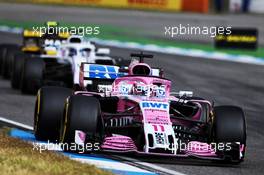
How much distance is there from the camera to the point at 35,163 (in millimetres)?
9641

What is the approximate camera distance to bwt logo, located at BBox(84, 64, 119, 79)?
Answer: 44.9ft

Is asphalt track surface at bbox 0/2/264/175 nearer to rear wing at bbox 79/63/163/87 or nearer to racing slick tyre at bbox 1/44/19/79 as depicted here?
racing slick tyre at bbox 1/44/19/79

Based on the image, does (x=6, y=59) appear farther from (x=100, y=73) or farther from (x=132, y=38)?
(x=132, y=38)

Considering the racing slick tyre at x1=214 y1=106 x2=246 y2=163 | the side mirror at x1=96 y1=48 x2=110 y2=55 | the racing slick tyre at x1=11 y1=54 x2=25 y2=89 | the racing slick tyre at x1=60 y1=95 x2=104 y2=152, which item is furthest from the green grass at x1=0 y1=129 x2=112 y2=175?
the side mirror at x1=96 y1=48 x2=110 y2=55

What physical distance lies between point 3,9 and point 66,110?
35459mm

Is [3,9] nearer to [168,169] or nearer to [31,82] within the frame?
[31,82]

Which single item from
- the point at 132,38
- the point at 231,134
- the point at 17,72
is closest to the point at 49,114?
the point at 231,134

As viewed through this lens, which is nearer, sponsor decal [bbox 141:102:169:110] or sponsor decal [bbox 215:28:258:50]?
sponsor decal [bbox 141:102:169:110]

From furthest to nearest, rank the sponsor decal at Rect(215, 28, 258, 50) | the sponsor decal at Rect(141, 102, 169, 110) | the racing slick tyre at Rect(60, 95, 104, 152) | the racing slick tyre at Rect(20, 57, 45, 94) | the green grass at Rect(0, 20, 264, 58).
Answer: the green grass at Rect(0, 20, 264, 58)
the sponsor decal at Rect(215, 28, 258, 50)
the racing slick tyre at Rect(20, 57, 45, 94)
the sponsor decal at Rect(141, 102, 169, 110)
the racing slick tyre at Rect(60, 95, 104, 152)

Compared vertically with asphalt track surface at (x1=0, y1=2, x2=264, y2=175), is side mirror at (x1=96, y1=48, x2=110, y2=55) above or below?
above

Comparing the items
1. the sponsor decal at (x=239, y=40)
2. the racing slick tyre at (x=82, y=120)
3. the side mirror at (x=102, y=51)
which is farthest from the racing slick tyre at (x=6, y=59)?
the sponsor decal at (x=239, y=40)

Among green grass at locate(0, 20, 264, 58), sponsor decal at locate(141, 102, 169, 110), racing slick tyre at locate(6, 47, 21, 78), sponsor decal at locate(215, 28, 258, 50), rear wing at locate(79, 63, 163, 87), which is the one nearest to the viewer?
sponsor decal at locate(141, 102, 169, 110)

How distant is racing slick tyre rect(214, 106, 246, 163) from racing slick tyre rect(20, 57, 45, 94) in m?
7.80

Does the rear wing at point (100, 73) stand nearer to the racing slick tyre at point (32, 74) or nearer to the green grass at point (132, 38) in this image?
the racing slick tyre at point (32, 74)
